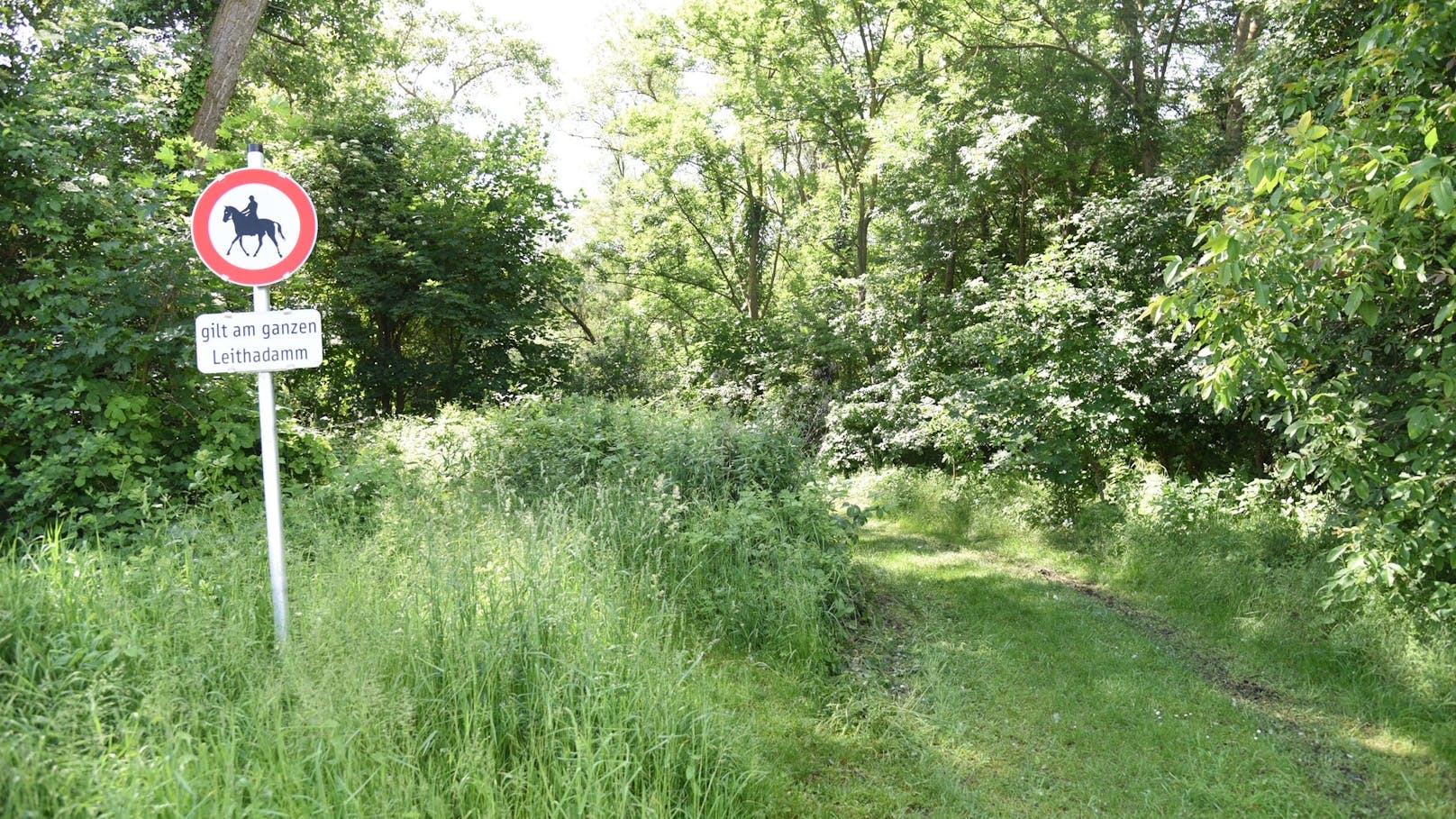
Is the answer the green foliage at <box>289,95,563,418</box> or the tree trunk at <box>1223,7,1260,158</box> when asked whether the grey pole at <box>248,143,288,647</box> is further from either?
the green foliage at <box>289,95,563,418</box>

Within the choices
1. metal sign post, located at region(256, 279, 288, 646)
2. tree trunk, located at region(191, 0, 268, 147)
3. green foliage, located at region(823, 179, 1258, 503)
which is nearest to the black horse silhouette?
metal sign post, located at region(256, 279, 288, 646)

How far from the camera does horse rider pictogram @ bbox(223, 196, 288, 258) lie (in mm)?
3828

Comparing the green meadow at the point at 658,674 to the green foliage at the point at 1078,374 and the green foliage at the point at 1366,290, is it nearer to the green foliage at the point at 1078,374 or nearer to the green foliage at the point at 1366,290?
the green foliage at the point at 1366,290

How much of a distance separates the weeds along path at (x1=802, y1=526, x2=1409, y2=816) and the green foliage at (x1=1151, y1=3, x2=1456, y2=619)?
1232mm

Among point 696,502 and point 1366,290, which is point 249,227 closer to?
point 696,502

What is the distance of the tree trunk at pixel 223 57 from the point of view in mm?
9352

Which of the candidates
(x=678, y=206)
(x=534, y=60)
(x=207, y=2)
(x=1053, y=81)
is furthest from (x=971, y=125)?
(x=534, y=60)

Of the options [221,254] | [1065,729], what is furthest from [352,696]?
[1065,729]

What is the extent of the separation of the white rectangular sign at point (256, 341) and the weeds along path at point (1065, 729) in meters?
3.29

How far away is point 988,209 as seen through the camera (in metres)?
16.4

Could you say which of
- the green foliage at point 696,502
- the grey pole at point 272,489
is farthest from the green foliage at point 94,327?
the grey pole at point 272,489

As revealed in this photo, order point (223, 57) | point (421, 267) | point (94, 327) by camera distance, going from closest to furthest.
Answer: point (94, 327)
point (223, 57)
point (421, 267)

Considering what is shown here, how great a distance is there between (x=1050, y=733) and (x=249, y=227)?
16.3ft

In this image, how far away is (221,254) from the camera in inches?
150
